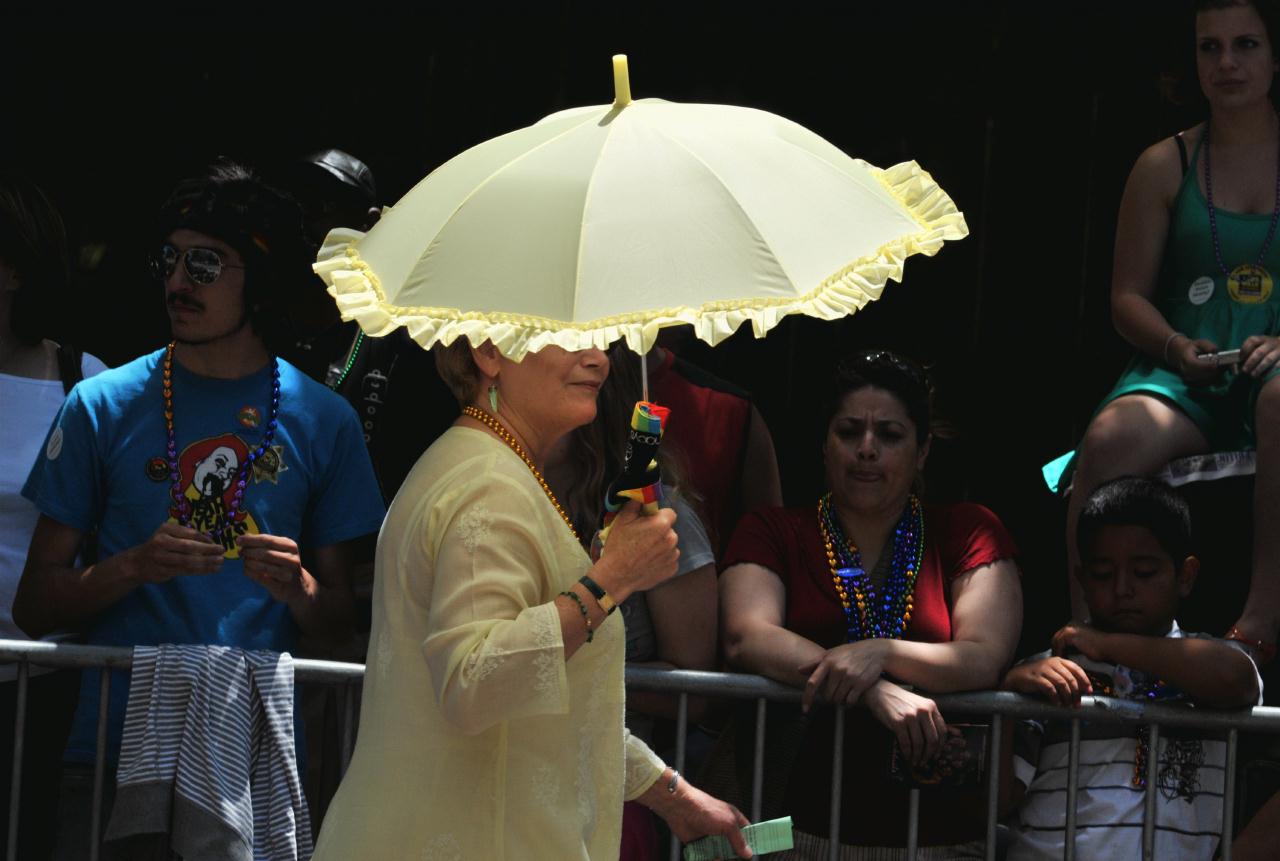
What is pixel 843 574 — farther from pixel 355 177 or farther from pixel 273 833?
pixel 355 177

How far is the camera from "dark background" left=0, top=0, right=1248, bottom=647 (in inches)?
256

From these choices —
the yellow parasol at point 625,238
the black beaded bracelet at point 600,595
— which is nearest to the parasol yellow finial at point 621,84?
the yellow parasol at point 625,238

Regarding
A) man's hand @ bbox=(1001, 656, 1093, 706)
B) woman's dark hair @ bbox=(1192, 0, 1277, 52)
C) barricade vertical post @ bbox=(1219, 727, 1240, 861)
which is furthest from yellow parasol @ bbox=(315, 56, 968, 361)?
woman's dark hair @ bbox=(1192, 0, 1277, 52)

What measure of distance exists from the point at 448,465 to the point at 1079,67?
157 inches

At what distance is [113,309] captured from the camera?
6699 mm

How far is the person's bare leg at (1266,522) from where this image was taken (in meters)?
4.93

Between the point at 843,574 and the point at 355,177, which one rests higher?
the point at 355,177

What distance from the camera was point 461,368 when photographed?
331cm

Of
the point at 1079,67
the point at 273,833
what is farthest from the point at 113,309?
the point at 1079,67

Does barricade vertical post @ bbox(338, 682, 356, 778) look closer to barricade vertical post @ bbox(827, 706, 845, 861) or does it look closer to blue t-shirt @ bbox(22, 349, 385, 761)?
blue t-shirt @ bbox(22, 349, 385, 761)

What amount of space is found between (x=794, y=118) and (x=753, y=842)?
348 cm

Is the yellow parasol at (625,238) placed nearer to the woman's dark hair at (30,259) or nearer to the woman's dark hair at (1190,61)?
the woman's dark hair at (30,259)

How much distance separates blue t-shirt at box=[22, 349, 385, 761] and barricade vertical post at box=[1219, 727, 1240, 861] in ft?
6.64

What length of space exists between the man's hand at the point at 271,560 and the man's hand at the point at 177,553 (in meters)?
0.07
